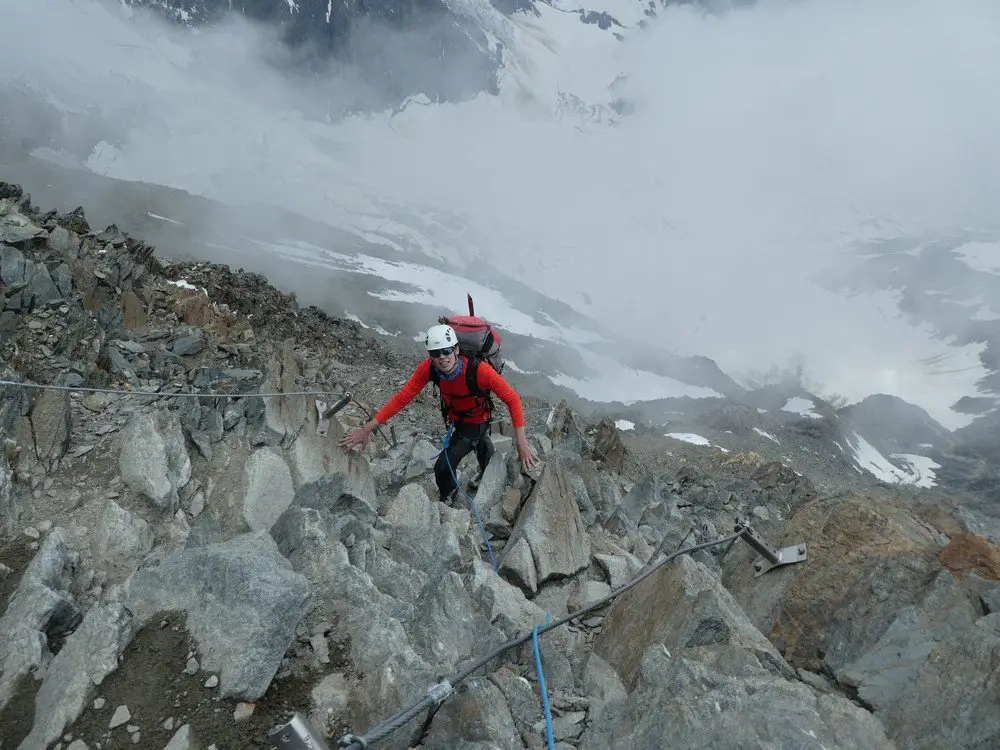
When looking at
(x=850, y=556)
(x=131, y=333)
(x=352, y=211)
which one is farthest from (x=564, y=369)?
(x=352, y=211)

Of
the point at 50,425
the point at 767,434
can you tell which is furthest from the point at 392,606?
the point at 767,434

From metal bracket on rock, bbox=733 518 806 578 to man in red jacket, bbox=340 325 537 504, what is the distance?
2540 millimetres

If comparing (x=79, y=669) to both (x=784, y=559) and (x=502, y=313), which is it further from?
(x=502, y=313)

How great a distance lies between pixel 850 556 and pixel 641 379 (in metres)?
98.6

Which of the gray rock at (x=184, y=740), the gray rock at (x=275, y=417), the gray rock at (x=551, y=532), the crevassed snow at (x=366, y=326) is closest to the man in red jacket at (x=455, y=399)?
the gray rock at (x=551, y=532)

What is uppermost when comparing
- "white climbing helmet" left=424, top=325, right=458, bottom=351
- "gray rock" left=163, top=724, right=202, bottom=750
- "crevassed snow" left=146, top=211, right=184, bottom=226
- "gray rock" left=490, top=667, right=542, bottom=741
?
"white climbing helmet" left=424, top=325, right=458, bottom=351

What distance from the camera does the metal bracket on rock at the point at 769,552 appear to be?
17.9ft

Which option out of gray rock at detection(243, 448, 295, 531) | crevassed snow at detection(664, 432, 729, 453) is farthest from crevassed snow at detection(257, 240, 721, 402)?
gray rock at detection(243, 448, 295, 531)

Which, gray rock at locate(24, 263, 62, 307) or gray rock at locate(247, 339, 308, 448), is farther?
gray rock at locate(24, 263, 62, 307)

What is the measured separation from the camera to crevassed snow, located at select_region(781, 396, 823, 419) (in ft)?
300

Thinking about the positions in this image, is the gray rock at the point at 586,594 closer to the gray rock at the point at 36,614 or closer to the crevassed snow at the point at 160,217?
the gray rock at the point at 36,614

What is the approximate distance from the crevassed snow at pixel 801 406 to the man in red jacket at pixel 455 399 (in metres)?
92.8

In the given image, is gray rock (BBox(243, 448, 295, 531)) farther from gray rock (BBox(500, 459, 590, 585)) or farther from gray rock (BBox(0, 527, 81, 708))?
gray rock (BBox(500, 459, 590, 585))

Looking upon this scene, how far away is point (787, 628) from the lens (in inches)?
201
